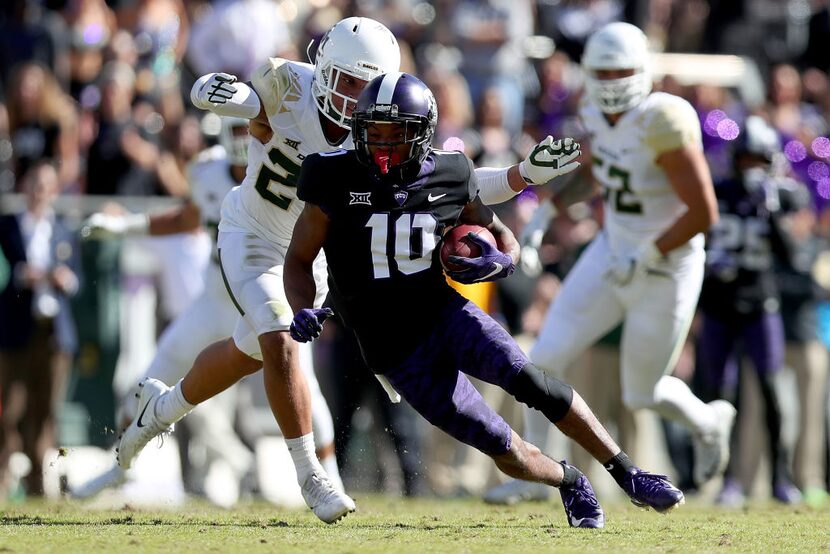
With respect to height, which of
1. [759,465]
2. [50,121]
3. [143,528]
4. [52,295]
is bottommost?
[759,465]

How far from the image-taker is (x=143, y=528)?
244 inches

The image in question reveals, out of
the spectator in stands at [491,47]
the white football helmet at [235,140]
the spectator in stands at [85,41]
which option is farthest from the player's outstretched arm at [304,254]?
the spectator in stands at [491,47]

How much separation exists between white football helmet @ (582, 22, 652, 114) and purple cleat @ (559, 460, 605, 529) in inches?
97.4

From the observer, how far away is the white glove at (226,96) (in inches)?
244

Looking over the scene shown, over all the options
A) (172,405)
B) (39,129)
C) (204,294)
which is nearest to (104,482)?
(172,405)

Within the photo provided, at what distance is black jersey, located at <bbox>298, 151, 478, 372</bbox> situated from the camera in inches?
226

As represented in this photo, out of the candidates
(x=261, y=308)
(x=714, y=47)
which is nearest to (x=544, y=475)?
(x=261, y=308)

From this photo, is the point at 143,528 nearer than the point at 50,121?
Yes

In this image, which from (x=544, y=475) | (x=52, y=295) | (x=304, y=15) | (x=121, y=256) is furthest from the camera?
(x=304, y=15)

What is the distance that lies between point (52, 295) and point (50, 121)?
1.48m

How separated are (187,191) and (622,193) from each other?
136 inches

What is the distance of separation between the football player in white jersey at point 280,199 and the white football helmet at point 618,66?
5.31 feet

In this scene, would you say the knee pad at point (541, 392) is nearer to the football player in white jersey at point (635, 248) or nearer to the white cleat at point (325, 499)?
the white cleat at point (325, 499)

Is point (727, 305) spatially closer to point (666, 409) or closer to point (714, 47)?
point (666, 409)
